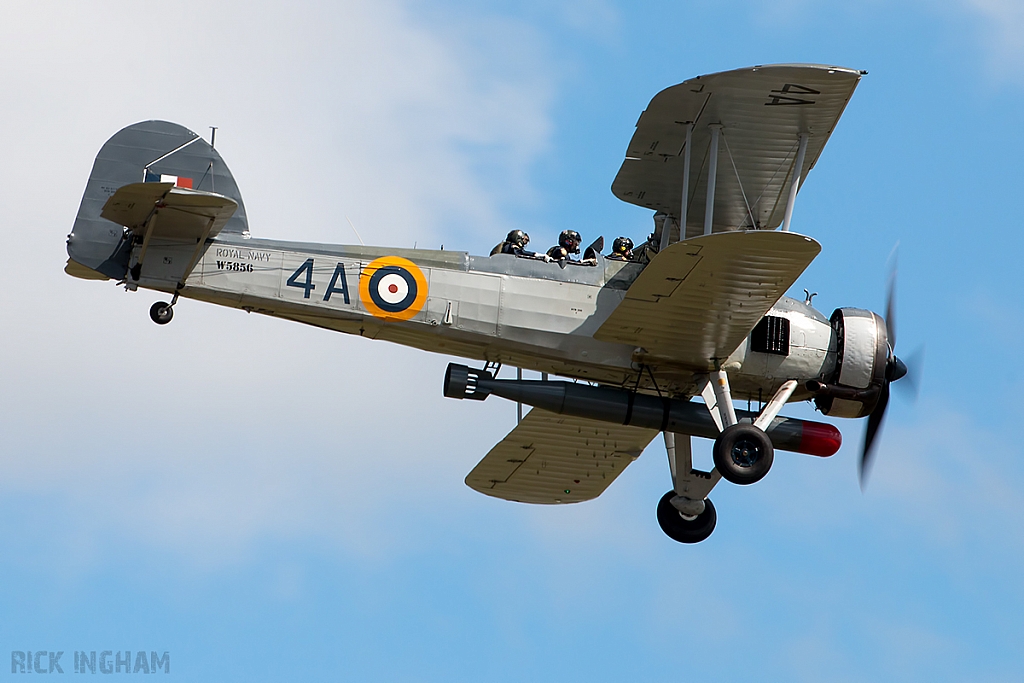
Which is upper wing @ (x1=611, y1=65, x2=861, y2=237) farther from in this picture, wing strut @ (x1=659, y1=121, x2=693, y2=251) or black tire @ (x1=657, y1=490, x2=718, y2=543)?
black tire @ (x1=657, y1=490, x2=718, y2=543)

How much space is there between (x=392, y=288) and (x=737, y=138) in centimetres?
367

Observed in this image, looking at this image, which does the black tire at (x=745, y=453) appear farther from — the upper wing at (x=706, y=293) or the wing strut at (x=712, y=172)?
the wing strut at (x=712, y=172)

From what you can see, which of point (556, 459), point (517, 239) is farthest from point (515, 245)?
point (556, 459)

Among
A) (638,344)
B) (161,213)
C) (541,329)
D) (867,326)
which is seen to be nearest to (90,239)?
(161,213)

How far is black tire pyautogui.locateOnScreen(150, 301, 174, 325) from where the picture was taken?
41.7 feet

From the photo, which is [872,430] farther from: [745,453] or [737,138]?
[737,138]

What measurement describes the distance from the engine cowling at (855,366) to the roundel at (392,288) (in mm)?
4232

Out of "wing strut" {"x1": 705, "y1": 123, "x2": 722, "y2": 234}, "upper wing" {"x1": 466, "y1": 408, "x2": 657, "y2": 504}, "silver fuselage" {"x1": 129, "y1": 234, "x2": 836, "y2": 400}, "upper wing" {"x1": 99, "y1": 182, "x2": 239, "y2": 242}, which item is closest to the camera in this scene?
"upper wing" {"x1": 99, "y1": 182, "x2": 239, "y2": 242}

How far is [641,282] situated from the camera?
521 inches

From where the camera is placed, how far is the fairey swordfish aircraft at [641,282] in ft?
42.6

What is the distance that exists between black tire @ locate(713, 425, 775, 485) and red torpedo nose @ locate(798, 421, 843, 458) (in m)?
0.85

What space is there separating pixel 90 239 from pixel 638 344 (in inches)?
211

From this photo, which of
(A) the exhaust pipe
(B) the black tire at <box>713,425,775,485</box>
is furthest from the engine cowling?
(B) the black tire at <box>713,425,775,485</box>

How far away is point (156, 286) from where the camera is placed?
1305 centimetres
